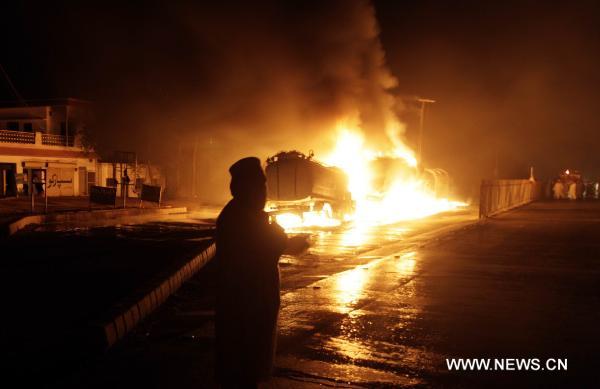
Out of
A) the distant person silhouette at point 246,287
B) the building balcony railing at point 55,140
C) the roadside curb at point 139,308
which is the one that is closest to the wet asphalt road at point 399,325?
the roadside curb at point 139,308

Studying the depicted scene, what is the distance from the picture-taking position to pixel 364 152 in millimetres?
27062

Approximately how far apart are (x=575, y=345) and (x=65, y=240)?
38.4 feet

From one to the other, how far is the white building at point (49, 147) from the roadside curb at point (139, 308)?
22.8 meters

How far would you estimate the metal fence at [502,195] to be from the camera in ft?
69.3

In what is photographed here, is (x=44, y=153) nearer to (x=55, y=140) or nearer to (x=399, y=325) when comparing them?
(x=55, y=140)

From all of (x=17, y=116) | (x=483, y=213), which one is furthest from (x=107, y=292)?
(x=17, y=116)

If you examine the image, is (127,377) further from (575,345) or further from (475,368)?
(575,345)

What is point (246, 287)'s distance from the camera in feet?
10.6

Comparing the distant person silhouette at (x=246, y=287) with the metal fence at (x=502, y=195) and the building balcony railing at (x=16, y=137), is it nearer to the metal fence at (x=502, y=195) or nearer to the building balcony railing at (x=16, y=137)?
the metal fence at (x=502, y=195)

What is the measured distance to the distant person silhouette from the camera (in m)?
3.23

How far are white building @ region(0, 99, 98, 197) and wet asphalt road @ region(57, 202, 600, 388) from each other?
23.1 m

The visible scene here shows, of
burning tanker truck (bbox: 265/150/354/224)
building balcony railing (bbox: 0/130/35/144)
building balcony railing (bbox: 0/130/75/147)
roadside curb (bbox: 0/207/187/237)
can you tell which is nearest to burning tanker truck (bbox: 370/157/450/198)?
burning tanker truck (bbox: 265/150/354/224)

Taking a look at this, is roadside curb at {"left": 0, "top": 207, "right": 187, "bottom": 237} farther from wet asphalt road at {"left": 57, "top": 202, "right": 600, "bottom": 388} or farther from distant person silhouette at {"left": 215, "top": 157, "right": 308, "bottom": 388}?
distant person silhouette at {"left": 215, "top": 157, "right": 308, "bottom": 388}

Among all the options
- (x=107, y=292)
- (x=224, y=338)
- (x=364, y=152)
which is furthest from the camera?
(x=364, y=152)
